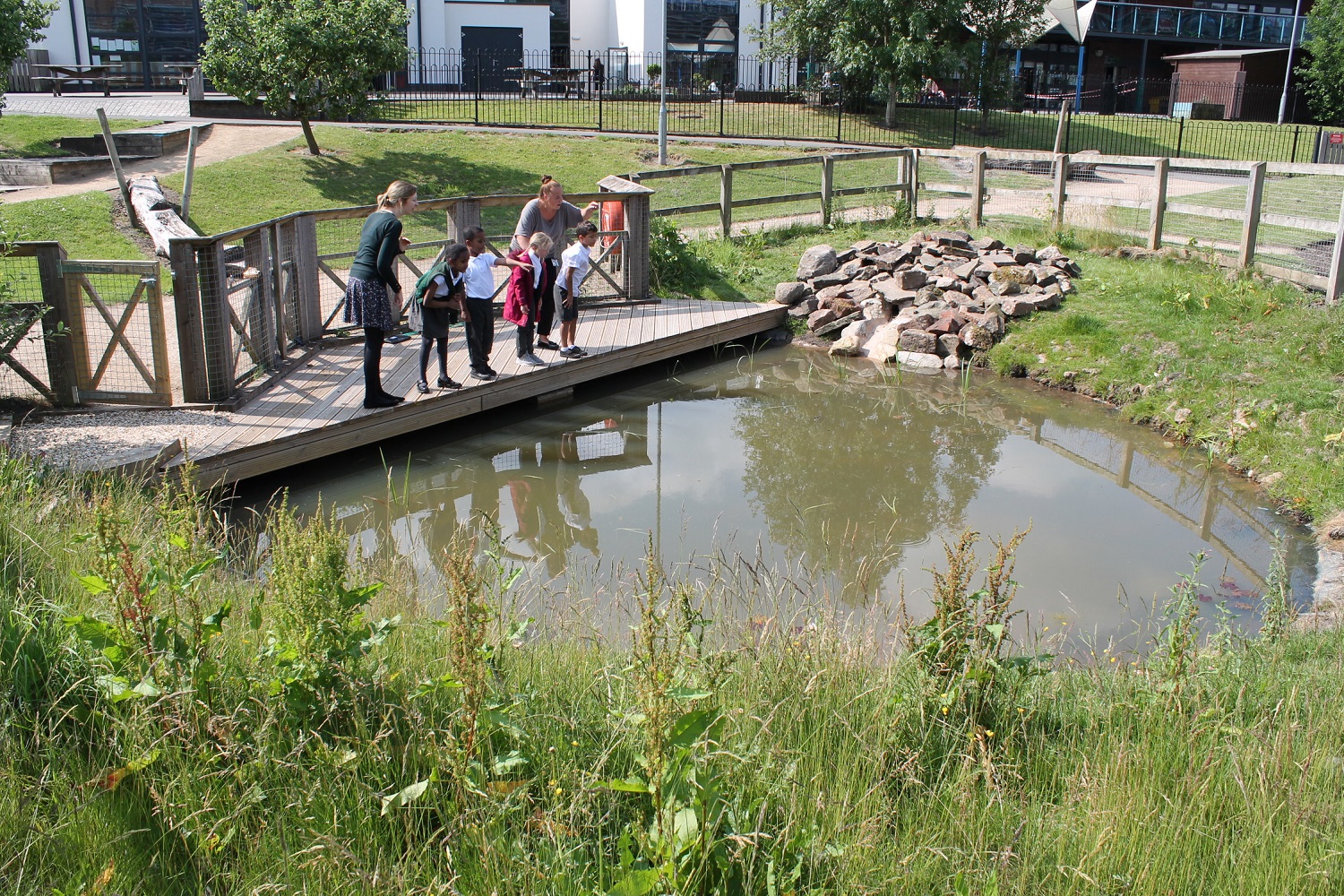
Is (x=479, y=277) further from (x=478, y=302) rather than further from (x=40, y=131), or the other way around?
(x=40, y=131)

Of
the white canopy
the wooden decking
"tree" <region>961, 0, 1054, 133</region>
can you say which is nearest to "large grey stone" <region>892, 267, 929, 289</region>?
the wooden decking

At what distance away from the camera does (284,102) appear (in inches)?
774

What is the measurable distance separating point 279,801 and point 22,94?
103ft

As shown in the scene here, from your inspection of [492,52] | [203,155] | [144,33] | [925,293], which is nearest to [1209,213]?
[925,293]

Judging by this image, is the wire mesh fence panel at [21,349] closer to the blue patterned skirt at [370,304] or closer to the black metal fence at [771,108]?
the blue patterned skirt at [370,304]

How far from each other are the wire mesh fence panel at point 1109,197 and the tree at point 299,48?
12165 mm

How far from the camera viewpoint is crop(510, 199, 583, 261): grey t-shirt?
34.4ft

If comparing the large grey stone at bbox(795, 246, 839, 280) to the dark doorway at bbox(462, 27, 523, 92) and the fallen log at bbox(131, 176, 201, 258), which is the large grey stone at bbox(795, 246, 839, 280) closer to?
the fallen log at bbox(131, 176, 201, 258)

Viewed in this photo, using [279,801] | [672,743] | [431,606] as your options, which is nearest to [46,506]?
[431,606]

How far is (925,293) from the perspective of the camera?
1348 centimetres

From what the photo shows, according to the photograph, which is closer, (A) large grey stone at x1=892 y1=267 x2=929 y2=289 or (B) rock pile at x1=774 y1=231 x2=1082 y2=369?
(B) rock pile at x1=774 y1=231 x2=1082 y2=369

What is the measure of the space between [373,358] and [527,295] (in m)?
2.13

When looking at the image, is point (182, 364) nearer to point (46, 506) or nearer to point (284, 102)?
point (46, 506)

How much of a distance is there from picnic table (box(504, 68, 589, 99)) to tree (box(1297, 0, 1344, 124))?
22.6 meters
